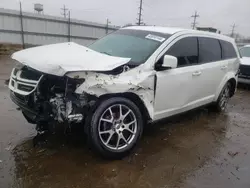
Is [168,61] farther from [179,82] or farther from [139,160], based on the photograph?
[139,160]

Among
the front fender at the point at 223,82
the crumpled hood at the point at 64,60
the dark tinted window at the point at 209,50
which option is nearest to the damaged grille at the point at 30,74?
the crumpled hood at the point at 64,60

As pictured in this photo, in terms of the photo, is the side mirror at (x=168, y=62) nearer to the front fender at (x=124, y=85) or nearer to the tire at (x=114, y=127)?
the front fender at (x=124, y=85)

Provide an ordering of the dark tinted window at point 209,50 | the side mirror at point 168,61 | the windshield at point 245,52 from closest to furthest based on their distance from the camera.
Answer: the side mirror at point 168,61, the dark tinted window at point 209,50, the windshield at point 245,52

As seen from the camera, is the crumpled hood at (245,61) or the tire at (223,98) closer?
the tire at (223,98)

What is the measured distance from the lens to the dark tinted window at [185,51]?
164 inches

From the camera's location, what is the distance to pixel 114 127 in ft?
11.2

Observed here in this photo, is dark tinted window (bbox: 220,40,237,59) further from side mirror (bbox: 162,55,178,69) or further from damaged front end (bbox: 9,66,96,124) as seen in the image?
damaged front end (bbox: 9,66,96,124)

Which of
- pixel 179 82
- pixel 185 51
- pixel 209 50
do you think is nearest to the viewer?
pixel 179 82

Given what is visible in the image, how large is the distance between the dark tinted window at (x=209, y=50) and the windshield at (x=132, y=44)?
0.94 m

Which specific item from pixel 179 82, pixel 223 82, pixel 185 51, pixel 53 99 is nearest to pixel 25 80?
pixel 53 99

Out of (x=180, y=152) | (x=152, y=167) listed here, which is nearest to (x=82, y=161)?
(x=152, y=167)

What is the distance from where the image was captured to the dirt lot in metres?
3.00

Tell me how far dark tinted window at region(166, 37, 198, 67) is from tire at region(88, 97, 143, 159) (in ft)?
3.88

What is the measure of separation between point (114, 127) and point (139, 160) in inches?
22.5
